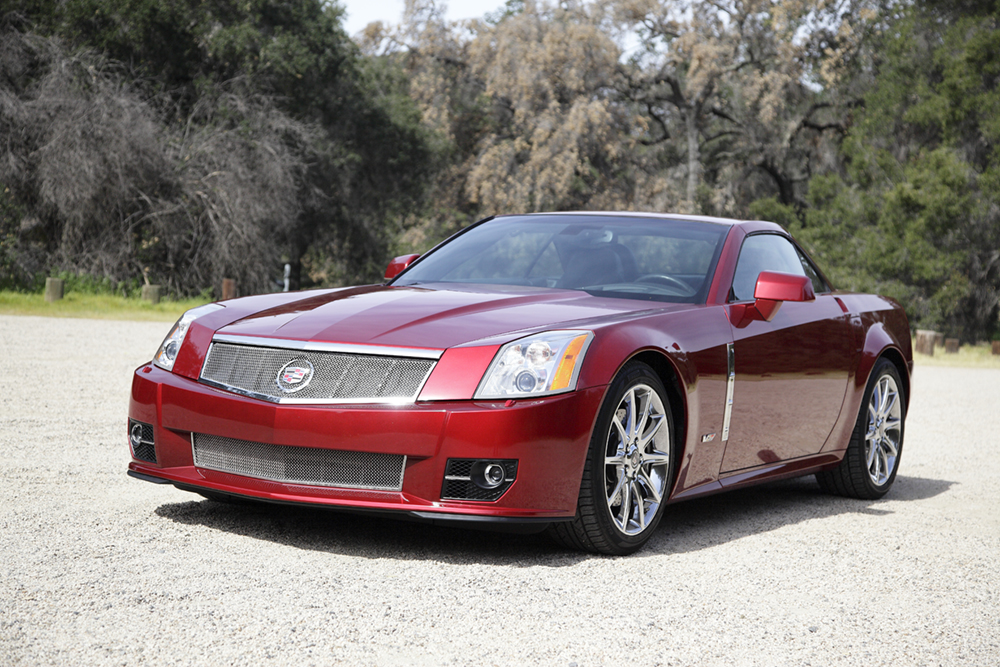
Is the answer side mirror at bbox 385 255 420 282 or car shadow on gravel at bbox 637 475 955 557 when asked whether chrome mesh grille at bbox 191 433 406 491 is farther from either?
side mirror at bbox 385 255 420 282

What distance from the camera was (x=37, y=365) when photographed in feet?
36.4

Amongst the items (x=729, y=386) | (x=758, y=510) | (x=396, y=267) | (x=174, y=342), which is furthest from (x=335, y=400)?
(x=758, y=510)

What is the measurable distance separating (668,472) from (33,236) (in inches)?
937

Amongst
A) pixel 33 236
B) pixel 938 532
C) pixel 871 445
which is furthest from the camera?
pixel 33 236

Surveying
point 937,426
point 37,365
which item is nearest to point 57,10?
point 37,365

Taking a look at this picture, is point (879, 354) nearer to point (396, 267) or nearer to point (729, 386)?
point (729, 386)

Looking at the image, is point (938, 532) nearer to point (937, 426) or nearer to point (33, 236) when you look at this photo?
point (937, 426)

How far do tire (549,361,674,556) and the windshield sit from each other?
76cm

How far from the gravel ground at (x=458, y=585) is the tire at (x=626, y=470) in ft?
0.35

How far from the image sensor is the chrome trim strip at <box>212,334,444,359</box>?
4.28 m

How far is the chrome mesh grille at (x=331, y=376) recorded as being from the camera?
4.25m

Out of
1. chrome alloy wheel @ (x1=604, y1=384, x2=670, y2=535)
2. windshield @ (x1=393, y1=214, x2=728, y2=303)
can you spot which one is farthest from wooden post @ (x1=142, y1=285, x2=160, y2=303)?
chrome alloy wheel @ (x1=604, y1=384, x2=670, y2=535)

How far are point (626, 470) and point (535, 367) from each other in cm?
68

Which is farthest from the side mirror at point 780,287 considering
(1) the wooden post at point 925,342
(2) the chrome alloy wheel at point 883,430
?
(1) the wooden post at point 925,342
